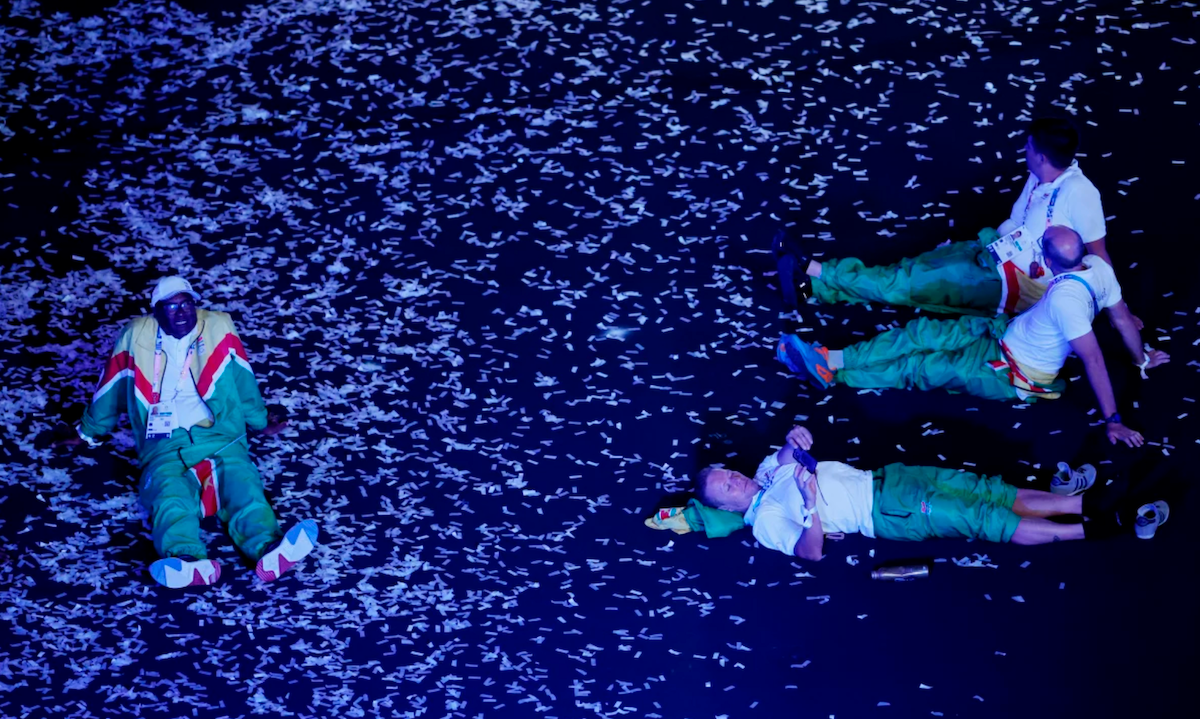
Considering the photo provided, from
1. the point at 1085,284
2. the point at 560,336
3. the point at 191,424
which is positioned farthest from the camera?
the point at 560,336

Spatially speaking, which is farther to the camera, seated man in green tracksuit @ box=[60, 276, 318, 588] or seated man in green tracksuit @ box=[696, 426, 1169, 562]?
seated man in green tracksuit @ box=[60, 276, 318, 588]

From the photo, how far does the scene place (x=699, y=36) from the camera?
530cm

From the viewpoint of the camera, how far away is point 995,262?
4.54 metres

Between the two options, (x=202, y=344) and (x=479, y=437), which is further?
(x=479, y=437)

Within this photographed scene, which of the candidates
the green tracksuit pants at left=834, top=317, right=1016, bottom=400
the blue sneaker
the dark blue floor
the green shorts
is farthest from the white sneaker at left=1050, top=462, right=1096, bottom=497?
the blue sneaker

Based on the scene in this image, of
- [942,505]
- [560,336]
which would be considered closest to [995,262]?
[942,505]

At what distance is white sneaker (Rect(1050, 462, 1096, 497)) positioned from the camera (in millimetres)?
4434

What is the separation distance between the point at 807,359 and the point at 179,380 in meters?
2.38

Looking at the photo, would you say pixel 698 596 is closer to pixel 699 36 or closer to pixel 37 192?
pixel 699 36

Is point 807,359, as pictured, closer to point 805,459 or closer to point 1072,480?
point 805,459

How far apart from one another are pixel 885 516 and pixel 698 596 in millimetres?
788

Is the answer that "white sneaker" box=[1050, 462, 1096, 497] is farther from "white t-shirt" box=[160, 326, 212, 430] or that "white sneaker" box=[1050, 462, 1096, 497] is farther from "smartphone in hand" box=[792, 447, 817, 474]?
"white t-shirt" box=[160, 326, 212, 430]

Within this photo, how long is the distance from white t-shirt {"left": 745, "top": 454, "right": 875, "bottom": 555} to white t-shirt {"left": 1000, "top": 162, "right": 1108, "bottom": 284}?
1.03 m

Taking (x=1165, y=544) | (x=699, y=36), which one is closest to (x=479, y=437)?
(x=699, y=36)
